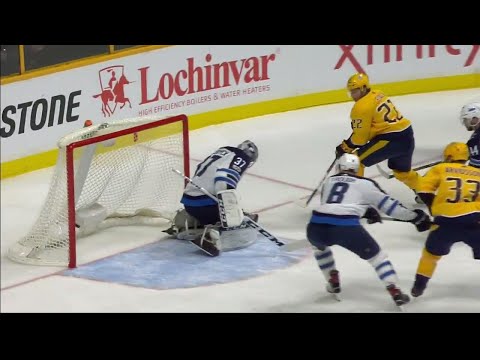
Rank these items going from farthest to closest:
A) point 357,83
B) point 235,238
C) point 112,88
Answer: point 112,88
point 357,83
point 235,238

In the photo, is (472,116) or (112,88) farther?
(112,88)

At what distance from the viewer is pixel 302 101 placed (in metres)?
10.7

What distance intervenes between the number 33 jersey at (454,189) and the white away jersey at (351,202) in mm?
168

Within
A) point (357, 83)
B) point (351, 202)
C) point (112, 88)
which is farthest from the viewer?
point (112, 88)

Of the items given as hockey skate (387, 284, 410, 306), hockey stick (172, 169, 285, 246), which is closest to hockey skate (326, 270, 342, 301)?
hockey skate (387, 284, 410, 306)

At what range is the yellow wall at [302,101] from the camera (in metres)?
10.1

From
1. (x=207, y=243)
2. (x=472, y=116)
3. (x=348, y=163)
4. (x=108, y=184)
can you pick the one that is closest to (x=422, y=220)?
(x=348, y=163)

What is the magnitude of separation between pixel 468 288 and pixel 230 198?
57.5 inches

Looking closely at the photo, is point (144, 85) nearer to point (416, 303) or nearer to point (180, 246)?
point (180, 246)

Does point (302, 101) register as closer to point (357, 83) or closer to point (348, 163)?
point (357, 83)

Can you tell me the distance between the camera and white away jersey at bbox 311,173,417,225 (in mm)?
6340

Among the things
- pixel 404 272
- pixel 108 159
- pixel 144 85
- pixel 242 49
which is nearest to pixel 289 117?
pixel 242 49

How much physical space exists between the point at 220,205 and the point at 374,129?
117 centimetres

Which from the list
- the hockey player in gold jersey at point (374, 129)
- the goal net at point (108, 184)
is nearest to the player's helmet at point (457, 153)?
the hockey player in gold jersey at point (374, 129)
